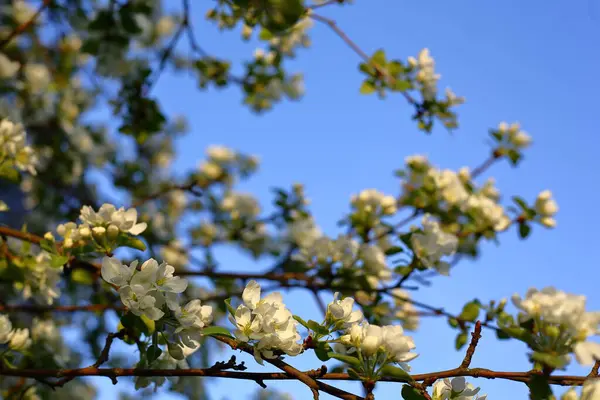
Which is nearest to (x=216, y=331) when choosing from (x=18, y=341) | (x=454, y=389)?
(x=454, y=389)

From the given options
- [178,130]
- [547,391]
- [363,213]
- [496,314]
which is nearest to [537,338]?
[547,391]

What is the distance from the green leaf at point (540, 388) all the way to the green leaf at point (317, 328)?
44 cm

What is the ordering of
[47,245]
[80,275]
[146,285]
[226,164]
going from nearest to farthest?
[146,285], [47,245], [80,275], [226,164]

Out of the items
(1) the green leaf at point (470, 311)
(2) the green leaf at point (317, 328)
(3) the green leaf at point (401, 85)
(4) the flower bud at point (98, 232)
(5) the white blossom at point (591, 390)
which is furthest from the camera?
(3) the green leaf at point (401, 85)

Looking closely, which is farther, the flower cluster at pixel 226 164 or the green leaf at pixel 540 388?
the flower cluster at pixel 226 164

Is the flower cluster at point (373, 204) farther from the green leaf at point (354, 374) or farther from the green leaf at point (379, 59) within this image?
the green leaf at point (354, 374)

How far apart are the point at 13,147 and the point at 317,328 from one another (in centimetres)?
147

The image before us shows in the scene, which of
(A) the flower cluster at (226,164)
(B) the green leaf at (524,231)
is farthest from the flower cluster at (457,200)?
(A) the flower cluster at (226,164)

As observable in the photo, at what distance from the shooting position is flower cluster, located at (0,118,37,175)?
2158 millimetres

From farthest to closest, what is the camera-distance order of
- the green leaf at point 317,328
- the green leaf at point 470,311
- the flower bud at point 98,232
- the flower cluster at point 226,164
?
1. the flower cluster at point 226,164
2. the green leaf at point 470,311
3. the flower bud at point 98,232
4. the green leaf at point 317,328

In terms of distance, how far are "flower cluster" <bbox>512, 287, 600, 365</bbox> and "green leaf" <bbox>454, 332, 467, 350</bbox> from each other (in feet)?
3.28

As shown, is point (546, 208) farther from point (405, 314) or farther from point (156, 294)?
point (156, 294)

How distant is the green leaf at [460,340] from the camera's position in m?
2.18

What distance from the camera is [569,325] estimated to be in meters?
1.14
